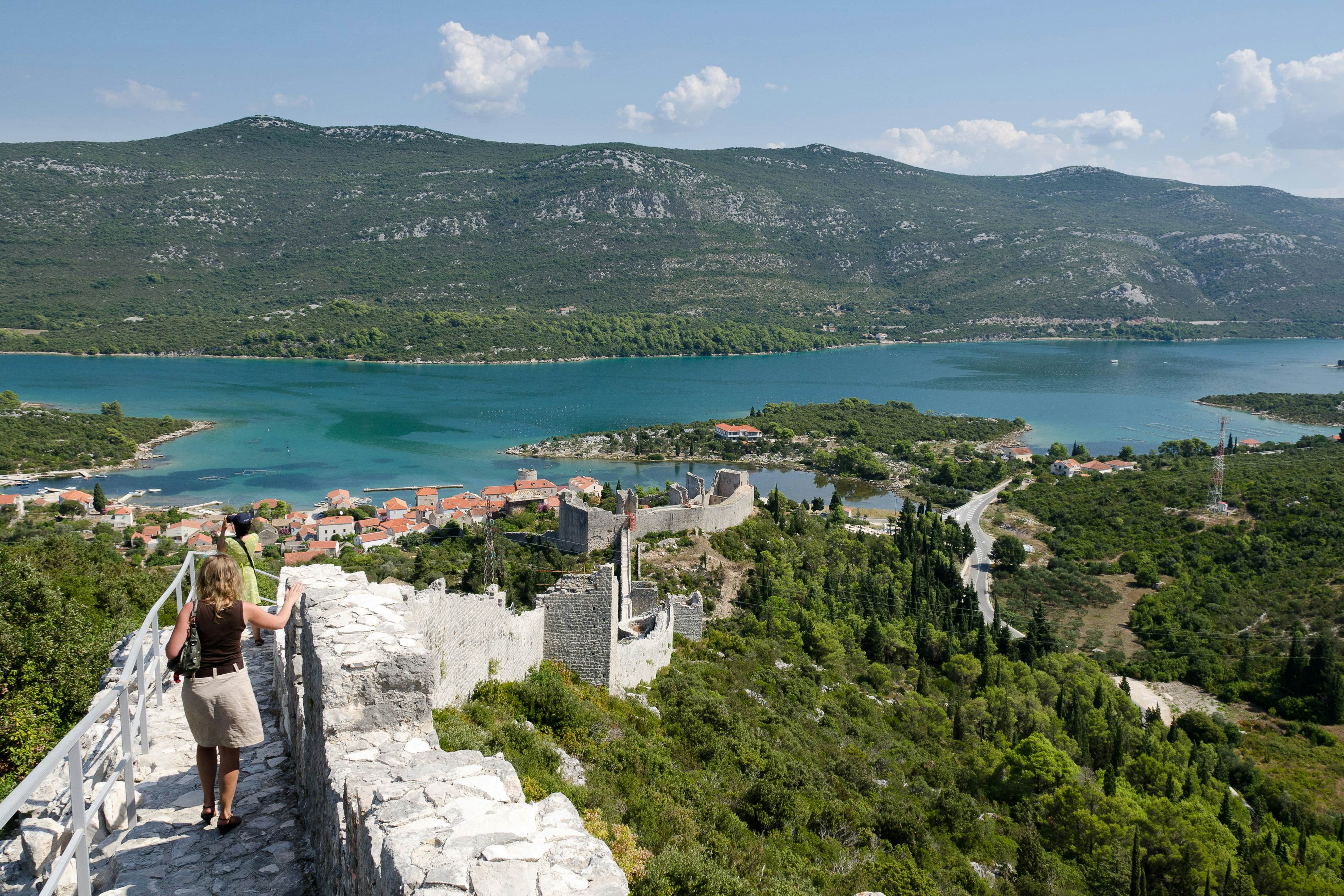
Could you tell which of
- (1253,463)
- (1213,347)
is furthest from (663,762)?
(1213,347)

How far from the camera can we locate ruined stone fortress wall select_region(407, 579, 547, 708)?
691 cm

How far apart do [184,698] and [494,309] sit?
14110 cm

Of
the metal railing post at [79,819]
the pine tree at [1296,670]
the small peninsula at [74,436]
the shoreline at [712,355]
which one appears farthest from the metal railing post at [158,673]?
the shoreline at [712,355]

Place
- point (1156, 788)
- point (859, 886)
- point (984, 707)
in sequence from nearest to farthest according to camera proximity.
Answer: point (859, 886) → point (1156, 788) → point (984, 707)

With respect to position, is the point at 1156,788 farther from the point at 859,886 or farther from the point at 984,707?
the point at 859,886

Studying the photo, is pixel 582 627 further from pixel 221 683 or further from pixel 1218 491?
pixel 1218 491

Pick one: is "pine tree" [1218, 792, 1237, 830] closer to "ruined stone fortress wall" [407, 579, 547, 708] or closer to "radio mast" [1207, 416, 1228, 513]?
"ruined stone fortress wall" [407, 579, 547, 708]

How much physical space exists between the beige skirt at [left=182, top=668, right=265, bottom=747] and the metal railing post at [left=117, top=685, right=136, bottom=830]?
276 millimetres

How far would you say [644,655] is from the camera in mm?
12945

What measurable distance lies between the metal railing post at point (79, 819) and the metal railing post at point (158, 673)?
80.8 inches

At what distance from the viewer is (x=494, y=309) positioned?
140m

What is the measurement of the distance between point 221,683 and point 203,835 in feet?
2.53

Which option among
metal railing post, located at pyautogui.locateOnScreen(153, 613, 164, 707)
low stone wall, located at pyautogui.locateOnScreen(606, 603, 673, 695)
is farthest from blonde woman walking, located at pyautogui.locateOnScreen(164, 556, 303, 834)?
low stone wall, located at pyautogui.locateOnScreen(606, 603, 673, 695)

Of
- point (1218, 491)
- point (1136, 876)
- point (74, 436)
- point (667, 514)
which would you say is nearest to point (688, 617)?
point (667, 514)
